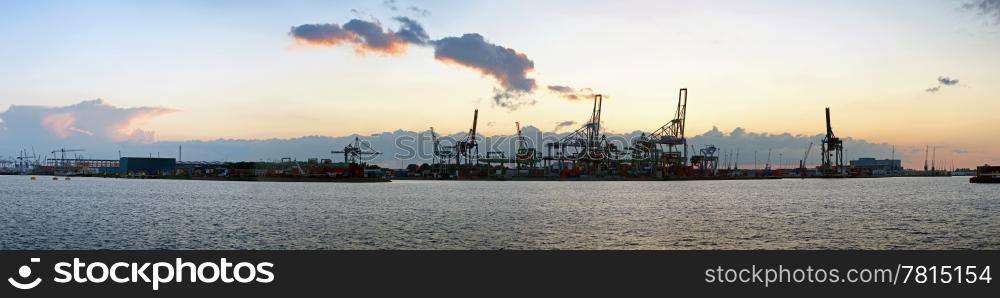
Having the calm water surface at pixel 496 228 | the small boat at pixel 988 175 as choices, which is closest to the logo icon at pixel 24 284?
the calm water surface at pixel 496 228

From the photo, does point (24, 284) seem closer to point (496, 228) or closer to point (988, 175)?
point (496, 228)

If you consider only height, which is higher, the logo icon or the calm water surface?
the logo icon

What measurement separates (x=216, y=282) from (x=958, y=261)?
26.0 meters

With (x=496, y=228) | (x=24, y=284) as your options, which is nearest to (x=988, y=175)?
(x=496, y=228)

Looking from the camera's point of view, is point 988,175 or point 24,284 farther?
point 988,175

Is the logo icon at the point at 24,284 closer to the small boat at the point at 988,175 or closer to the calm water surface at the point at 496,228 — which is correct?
the calm water surface at the point at 496,228

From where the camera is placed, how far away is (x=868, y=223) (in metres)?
49.6

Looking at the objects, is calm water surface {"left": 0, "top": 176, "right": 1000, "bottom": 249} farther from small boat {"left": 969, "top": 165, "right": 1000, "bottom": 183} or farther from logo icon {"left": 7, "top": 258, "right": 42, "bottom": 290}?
small boat {"left": 969, "top": 165, "right": 1000, "bottom": 183}

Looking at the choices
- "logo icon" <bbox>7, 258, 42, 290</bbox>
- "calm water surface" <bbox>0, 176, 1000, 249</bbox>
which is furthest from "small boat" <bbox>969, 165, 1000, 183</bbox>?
"logo icon" <bbox>7, 258, 42, 290</bbox>

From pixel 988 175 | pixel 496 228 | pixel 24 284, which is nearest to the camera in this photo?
pixel 24 284

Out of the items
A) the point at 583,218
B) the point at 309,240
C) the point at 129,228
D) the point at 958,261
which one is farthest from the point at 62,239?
the point at 958,261

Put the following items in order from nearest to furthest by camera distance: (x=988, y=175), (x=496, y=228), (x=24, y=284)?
(x=24, y=284) → (x=496, y=228) → (x=988, y=175)

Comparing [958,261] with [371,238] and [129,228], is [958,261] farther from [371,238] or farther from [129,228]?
[129,228]

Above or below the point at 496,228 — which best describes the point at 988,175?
above
